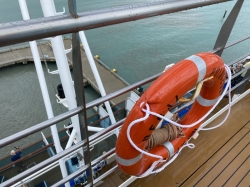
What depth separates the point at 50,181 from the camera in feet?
17.9

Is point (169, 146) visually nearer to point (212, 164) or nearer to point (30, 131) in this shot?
point (212, 164)

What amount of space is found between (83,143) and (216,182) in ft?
3.53

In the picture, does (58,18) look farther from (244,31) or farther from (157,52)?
(244,31)

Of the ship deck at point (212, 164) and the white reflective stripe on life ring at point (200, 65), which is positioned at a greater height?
the white reflective stripe on life ring at point (200, 65)

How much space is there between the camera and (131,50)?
12219mm

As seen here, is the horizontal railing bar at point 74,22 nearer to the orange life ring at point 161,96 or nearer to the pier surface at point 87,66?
the orange life ring at point 161,96

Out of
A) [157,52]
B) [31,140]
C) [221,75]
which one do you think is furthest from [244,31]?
[221,75]

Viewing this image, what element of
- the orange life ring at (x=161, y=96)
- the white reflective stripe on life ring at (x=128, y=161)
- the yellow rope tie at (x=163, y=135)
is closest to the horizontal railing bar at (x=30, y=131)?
the orange life ring at (x=161, y=96)

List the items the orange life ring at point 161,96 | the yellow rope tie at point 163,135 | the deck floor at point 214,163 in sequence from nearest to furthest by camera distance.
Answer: the orange life ring at point 161,96 → the yellow rope tie at point 163,135 → the deck floor at point 214,163

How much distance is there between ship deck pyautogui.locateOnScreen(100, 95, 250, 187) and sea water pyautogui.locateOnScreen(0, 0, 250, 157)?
23.4ft

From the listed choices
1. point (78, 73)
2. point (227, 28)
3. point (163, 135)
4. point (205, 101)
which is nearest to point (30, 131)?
point (78, 73)

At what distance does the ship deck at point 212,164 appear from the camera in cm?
145

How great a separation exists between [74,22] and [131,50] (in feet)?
39.1

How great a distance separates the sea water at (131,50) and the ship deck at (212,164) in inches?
281
